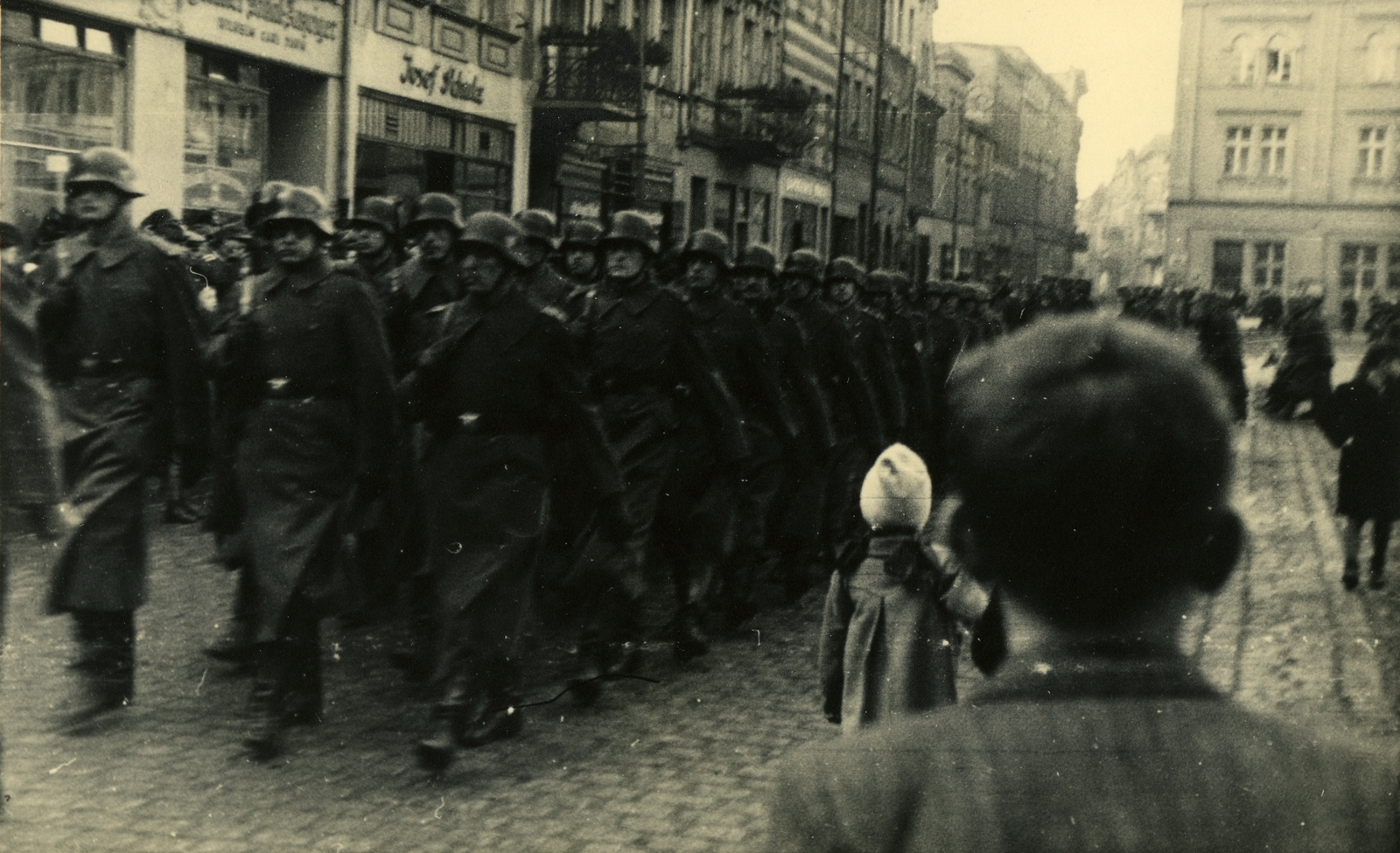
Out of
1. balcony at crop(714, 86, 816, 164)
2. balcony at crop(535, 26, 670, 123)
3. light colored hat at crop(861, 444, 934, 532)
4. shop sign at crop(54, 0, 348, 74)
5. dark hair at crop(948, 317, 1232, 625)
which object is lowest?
light colored hat at crop(861, 444, 934, 532)

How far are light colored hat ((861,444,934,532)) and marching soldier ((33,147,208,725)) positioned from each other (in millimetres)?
2828

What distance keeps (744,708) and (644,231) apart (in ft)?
7.18

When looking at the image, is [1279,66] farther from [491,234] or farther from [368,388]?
[368,388]

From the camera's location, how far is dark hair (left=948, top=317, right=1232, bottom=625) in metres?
1.57

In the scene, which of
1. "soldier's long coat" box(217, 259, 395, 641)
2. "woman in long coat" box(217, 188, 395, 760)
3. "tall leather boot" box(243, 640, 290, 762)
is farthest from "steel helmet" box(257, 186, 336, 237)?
"tall leather boot" box(243, 640, 290, 762)

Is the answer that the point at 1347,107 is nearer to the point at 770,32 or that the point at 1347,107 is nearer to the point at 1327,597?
the point at 770,32

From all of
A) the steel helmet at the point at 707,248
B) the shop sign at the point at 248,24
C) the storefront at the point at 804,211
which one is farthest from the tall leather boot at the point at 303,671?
the shop sign at the point at 248,24

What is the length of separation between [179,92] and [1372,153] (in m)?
6.76

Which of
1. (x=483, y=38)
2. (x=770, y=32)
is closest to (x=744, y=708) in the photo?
(x=770, y=32)

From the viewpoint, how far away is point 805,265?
8.39 metres

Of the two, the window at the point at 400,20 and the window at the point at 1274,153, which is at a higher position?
the window at the point at 400,20

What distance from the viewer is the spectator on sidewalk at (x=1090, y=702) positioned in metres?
1.50

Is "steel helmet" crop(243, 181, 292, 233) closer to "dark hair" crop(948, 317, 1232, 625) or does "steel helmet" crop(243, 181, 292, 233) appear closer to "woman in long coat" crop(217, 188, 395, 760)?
"woman in long coat" crop(217, 188, 395, 760)

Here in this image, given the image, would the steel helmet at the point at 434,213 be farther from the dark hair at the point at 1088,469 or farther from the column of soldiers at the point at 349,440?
the dark hair at the point at 1088,469
